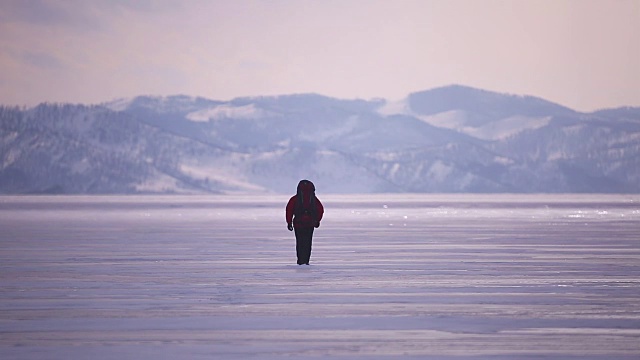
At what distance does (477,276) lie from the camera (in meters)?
19.9

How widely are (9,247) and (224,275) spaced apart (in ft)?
35.0

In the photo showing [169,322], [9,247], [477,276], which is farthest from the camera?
[9,247]

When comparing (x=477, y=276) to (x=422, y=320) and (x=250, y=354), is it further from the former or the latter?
(x=250, y=354)

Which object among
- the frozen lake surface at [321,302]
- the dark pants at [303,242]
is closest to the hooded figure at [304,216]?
the dark pants at [303,242]

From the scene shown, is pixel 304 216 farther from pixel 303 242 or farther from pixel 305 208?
pixel 303 242

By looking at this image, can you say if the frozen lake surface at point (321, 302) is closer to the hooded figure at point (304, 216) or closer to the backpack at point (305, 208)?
the hooded figure at point (304, 216)

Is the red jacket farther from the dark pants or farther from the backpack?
the dark pants

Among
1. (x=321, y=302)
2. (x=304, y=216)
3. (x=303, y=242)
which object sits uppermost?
(x=304, y=216)

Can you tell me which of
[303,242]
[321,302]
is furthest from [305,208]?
[321,302]

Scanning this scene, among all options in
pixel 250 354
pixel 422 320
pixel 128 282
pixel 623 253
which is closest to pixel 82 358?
pixel 250 354

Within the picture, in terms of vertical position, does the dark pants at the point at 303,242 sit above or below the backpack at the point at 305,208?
below

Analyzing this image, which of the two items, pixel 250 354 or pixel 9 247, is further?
pixel 9 247

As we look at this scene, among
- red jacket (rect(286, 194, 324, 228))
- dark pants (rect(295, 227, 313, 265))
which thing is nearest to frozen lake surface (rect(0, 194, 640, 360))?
dark pants (rect(295, 227, 313, 265))

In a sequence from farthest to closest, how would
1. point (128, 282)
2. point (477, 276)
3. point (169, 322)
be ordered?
point (477, 276), point (128, 282), point (169, 322)
